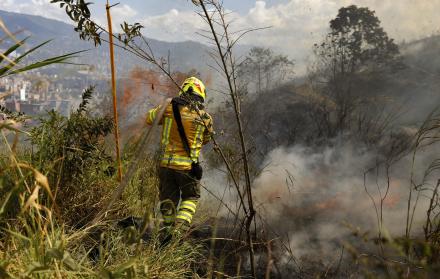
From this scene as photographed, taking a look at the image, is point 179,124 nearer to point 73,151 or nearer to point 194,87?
point 194,87

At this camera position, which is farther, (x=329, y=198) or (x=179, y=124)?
(x=329, y=198)

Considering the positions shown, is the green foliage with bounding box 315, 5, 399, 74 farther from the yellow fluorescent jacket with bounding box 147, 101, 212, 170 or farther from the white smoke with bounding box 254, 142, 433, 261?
the yellow fluorescent jacket with bounding box 147, 101, 212, 170

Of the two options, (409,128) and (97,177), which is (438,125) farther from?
(409,128)

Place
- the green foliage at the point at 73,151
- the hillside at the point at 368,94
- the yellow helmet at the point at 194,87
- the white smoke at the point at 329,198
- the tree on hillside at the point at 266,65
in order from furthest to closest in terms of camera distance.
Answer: the tree on hillside at the point at 266,65
the hillside at the point at 368,94
the white smoke at the point at 329,198
the yellow helmet at the point at 194,87
the green foliage at the point at 73,151

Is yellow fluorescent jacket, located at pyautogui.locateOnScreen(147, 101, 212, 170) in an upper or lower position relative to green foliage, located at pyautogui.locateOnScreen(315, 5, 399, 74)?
lower

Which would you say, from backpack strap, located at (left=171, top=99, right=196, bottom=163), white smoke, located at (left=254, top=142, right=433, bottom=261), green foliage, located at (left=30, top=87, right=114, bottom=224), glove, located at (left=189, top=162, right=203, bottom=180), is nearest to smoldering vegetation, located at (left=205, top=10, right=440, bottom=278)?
white smoke, located at (left=254, top=142, right=433, bottom=261)

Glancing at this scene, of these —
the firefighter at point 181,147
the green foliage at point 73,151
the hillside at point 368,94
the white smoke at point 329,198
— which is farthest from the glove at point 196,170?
the hillside at point 368,94

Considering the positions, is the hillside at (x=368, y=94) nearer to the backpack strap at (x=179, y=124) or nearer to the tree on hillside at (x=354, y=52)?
the tree on hillside at (x=354, y=52)

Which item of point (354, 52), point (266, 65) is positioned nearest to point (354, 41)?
point (354, 52)

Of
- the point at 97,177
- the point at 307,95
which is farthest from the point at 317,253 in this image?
the point at 307,95

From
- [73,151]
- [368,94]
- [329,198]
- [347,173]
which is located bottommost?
[329,198]

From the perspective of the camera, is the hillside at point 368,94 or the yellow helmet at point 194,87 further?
the hillside at point 368,94

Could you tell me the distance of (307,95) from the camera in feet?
51.9

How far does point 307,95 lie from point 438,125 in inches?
571
